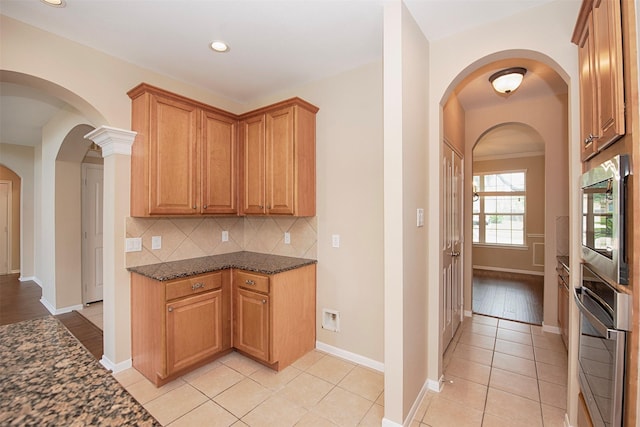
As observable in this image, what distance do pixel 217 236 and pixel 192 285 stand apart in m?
0.96

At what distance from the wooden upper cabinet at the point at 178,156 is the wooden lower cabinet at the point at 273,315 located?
32.4 inches

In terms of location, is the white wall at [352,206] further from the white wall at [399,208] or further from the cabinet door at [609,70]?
the cabinet door at [609,70]

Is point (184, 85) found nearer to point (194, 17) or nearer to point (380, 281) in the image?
point (194, 17)

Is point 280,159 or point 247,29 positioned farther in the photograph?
point 280,159

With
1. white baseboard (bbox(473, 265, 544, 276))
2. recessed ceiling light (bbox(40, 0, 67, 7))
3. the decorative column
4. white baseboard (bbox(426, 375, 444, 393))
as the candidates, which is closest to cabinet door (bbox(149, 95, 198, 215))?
the decorative column

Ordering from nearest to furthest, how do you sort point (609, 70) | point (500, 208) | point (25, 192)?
point (609, 70) → point (25, 192) → point (500, 208)

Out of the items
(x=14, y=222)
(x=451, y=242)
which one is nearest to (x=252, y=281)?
(x=451, y=242)

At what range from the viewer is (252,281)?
2561 mm

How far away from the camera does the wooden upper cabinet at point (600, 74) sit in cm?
111

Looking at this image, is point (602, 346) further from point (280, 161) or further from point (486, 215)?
point (486, 215)

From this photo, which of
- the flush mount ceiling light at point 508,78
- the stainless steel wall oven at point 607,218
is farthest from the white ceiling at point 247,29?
the stainless steel wall oven at point 607,218

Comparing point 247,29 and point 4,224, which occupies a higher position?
point 247,29

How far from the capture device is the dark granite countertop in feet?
7.75

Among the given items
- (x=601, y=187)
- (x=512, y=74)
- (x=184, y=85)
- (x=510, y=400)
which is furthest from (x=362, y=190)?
(x=184, y=85)
